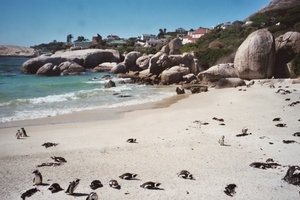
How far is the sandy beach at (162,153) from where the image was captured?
6137 mm

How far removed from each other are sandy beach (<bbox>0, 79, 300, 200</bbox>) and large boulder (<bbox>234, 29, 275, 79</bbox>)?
35.8 feet

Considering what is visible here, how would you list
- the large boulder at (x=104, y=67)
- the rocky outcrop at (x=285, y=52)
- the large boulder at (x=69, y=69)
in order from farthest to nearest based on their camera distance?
the large boulder at (x=104, y=67) < the large boulder at (x=69, y=69) < the rocky outcrop at (x=285, y=52)

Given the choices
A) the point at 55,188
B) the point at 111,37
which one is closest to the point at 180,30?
the point at 111,37

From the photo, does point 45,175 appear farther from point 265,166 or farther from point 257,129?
point 257,129

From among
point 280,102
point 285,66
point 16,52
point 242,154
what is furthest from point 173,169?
point 16,52

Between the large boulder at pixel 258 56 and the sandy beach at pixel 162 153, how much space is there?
1091 centimetres

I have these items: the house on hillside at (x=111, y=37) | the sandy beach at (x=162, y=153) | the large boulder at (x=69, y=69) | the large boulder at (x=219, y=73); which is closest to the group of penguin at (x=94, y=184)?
the sandy beach at (x=162, y=153)

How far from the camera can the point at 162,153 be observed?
8328 millimetres

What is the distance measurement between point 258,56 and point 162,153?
1901 centimetres

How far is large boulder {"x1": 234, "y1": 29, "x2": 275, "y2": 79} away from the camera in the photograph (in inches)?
942

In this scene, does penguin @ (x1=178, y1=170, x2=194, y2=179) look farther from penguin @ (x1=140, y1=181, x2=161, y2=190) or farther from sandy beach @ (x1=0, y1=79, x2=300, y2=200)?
penguin @ (x1=140, y1=181, x2=161, y2=190)

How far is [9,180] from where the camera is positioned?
6.67 meters

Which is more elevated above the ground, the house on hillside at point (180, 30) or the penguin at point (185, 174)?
the house on hillside at point (180, 30)

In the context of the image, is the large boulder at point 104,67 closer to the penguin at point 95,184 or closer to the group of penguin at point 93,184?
the group of penguin at point 93,184
